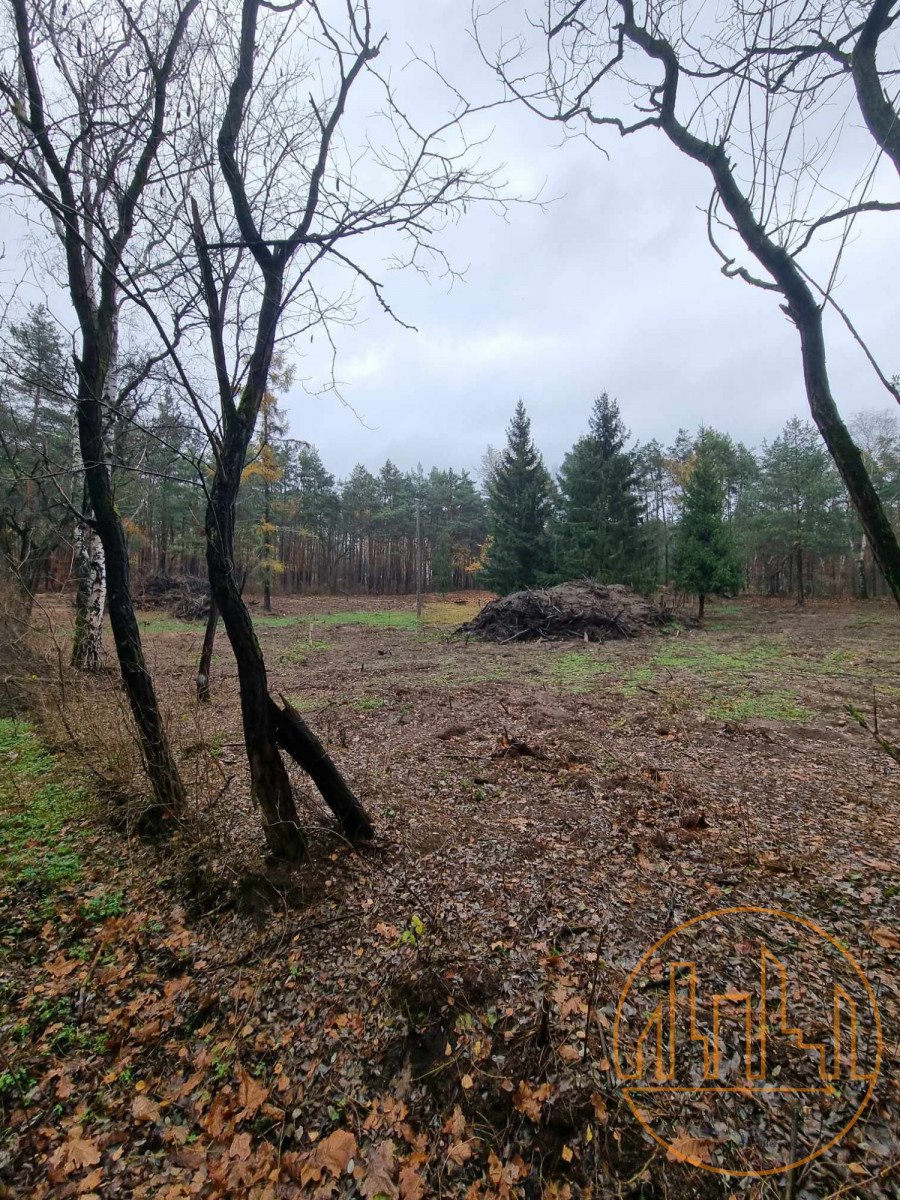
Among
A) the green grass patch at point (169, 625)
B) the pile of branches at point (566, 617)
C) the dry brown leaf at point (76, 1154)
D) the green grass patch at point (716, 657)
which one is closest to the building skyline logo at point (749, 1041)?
the dry brown leaf at point (76, 1154)

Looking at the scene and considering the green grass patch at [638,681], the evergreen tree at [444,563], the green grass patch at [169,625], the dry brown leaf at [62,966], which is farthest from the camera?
the evergreen tree at [444,563]

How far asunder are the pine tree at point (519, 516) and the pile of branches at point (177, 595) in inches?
489

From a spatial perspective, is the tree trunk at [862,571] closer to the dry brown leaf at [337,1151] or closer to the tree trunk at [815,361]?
the tree trunk at [815,361]

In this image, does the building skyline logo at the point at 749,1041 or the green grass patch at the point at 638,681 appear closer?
the building skyline logo at the point at 749,1041

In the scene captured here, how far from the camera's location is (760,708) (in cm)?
628

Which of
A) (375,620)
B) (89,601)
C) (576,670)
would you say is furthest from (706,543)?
(89,601)

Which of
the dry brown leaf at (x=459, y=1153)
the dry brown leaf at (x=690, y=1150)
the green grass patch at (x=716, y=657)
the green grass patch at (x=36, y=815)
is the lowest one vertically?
the dry brown leaf at (x=459, y=1153)

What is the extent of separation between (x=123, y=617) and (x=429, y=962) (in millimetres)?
2882

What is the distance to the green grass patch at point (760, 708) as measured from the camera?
5.93 metres

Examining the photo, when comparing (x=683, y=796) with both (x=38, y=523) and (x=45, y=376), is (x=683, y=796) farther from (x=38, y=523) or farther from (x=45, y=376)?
(x=38, y=523)

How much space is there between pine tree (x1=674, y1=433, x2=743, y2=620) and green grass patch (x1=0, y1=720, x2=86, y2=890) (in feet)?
60.3

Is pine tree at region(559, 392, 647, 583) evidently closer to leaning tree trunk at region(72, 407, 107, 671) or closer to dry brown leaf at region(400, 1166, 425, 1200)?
leaning tree trunk at region(72, 407, 107, 671)

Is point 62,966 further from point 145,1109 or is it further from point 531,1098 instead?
point 531,1098

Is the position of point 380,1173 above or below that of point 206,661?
below
